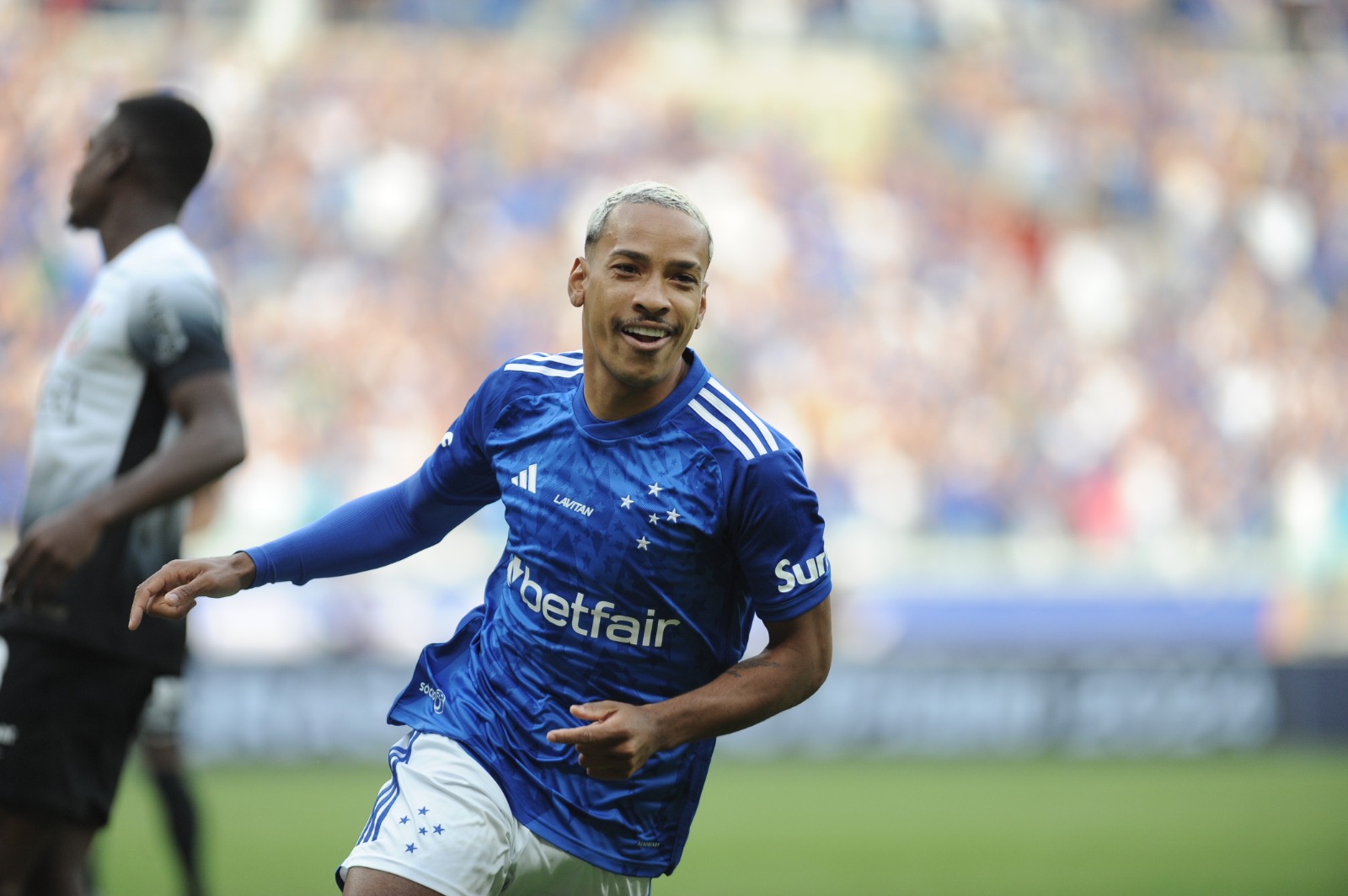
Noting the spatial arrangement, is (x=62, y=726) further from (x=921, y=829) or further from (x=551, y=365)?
(x=921, y=829)

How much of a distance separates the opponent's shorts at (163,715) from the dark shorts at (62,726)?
205 cm

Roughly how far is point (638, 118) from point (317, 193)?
11.9ft

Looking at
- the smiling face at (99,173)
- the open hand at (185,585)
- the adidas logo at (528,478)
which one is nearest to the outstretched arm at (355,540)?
the open hand at (185,585)

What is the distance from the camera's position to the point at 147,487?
374 cm

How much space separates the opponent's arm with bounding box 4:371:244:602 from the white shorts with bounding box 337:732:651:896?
110cm

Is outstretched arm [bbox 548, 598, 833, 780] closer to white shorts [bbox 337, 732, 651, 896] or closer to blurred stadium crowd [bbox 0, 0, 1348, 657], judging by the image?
white shorts [bbox 337, 732, 651, 896]

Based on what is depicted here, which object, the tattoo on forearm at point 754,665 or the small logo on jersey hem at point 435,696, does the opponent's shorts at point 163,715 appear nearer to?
the small logo on jersey hem at point 435,696

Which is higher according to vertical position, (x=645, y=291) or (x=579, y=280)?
(x=579, y=280)

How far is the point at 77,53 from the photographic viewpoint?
14547 mm

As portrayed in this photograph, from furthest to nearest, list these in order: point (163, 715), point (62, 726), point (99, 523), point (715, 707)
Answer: point (163, 715)
point (62, 726)
point (99, 523)
point (715, 707)

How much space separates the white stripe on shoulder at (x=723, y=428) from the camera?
296cm

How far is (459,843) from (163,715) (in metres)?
3.58

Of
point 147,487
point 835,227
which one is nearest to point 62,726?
point 147,487

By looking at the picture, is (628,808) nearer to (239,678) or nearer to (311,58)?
(239,678)
